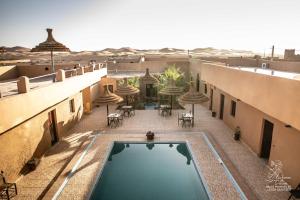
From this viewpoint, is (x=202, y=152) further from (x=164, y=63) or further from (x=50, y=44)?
(x=164, y=63)

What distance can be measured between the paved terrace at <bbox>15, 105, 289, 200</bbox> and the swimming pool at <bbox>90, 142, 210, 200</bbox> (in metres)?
0.51

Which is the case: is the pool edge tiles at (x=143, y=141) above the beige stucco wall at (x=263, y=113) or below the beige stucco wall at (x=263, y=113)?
below

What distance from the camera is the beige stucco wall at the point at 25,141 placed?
9570 millimetres

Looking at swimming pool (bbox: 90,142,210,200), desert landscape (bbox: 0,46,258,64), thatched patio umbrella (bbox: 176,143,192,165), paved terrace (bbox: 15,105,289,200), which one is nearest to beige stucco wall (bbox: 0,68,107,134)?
paved terrace (bbox: 15,105,289,200)

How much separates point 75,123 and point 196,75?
52.0ft

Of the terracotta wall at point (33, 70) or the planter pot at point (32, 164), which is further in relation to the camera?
the terracotta wall at point (33, 70)

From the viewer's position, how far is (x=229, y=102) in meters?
16.7

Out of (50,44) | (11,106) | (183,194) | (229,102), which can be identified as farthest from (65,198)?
(229,102)

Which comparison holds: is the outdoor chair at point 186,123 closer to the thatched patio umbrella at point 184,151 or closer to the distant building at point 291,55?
the thatched patio umbrella at point 184,151

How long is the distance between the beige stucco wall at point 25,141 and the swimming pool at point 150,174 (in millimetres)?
4012

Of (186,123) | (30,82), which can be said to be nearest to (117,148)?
(186,123)

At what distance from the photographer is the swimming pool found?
31.1 feet

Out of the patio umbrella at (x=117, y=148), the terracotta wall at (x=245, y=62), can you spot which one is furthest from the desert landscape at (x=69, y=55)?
the terracotta wall at (x=245, y=62)

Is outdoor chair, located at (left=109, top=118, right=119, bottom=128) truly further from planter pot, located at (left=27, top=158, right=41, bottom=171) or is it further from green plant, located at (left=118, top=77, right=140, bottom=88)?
green plant, located at (left=118, top=77, right=140, bottom=88)
